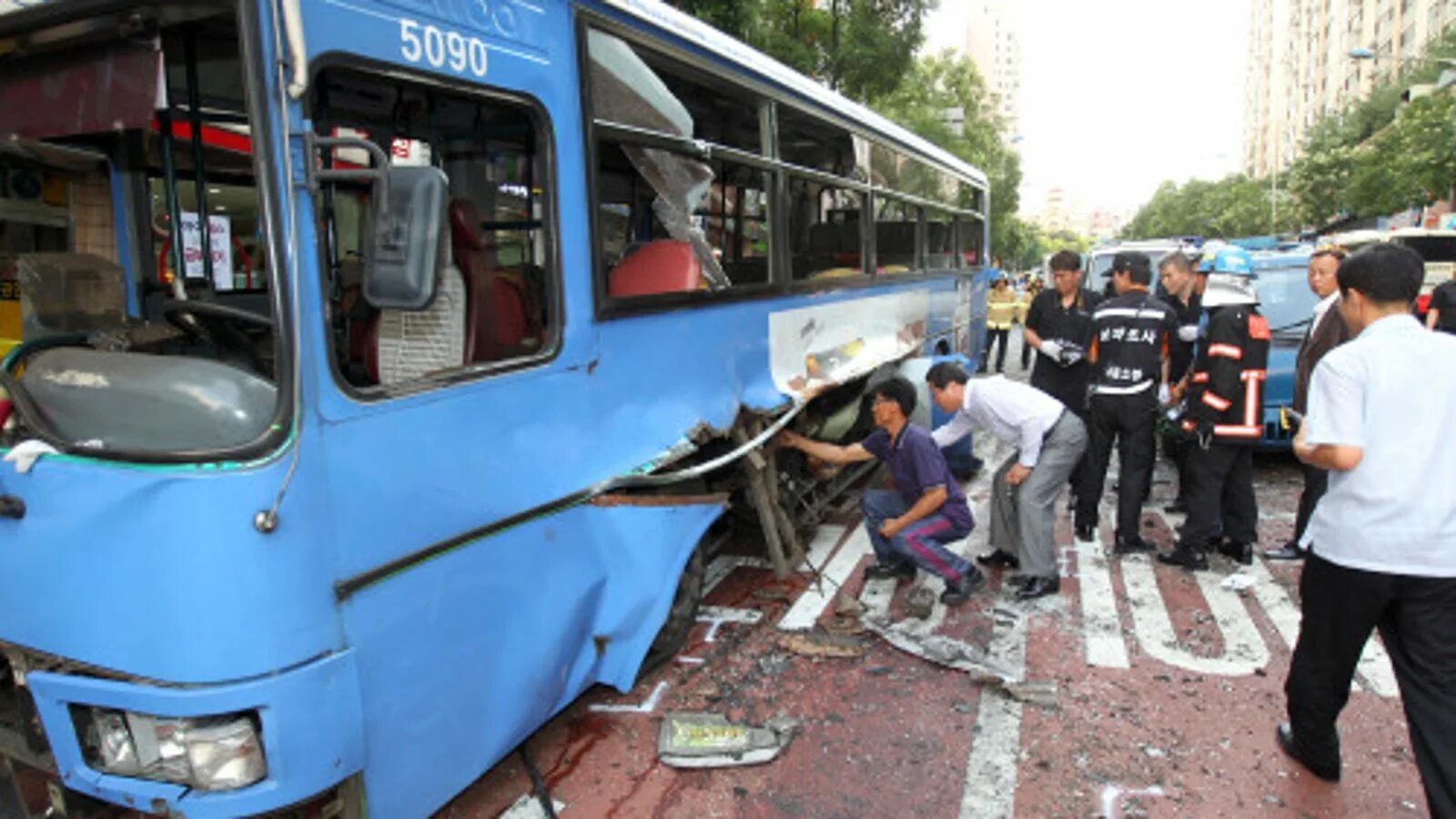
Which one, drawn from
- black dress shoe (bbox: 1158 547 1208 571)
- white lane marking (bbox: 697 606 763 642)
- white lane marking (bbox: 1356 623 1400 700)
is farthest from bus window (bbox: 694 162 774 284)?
white lane marking (bbox: 1356 623 1400 700)

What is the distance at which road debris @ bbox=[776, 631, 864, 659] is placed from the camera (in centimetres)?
424

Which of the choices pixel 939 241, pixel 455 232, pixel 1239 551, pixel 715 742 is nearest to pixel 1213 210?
pixel 939 241

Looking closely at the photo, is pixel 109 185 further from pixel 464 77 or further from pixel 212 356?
pixel 464 77

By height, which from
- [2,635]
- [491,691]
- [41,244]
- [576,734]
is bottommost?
[576,734]

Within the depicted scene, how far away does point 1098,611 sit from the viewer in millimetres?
4738

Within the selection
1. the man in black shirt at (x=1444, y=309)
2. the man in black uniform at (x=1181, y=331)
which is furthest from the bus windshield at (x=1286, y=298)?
the man in black uniform at (x=1181, y=331)

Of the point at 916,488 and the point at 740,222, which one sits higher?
the point at 740,222

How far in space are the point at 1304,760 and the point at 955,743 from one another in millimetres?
1239

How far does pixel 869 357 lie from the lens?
607 cm

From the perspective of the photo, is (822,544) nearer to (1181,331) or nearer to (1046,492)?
(1046,492)

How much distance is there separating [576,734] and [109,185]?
8.83 feet

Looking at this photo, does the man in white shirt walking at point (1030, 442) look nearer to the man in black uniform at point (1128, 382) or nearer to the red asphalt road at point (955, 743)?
the red asphalt road at point (955, 743)

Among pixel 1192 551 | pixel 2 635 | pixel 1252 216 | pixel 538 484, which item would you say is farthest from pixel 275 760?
pixel 1252 216

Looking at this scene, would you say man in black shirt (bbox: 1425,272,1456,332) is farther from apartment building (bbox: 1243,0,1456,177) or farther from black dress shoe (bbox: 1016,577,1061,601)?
apartment building (bbox: 1243,0,1456,177)
